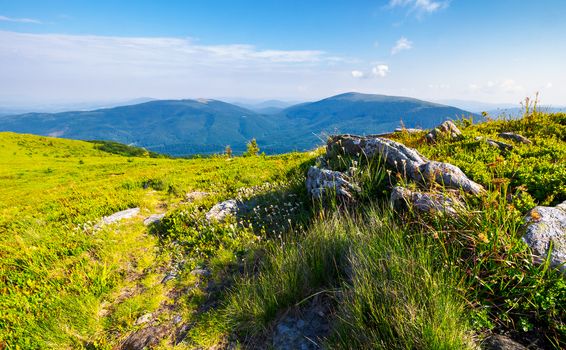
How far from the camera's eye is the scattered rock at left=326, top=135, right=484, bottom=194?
18.3ft

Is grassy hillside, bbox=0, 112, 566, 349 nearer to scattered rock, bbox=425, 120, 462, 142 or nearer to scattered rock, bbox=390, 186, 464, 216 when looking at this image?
scattered rock, bbox=390, 186, 464, 216

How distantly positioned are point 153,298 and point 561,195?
8.28m

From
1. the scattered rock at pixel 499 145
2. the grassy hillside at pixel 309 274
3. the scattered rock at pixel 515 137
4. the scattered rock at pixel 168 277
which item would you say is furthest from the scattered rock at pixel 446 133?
the scattered rock at pixel 168 277

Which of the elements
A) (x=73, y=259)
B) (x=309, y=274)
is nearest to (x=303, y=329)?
(x=309, y=274)

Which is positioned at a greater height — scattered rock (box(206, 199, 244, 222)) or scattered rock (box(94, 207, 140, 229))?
scattered rock (box(206, 199, 244, 222))

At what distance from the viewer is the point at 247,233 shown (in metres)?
7.08

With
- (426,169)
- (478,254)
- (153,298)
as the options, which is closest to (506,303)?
(478,254)

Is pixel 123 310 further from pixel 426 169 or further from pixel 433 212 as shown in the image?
pixel 426 169

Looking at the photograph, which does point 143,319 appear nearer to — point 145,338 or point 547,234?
point 145,338

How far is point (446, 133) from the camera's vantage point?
10.4 metres

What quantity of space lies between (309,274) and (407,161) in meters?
3.95

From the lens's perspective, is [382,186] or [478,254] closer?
[478,254]

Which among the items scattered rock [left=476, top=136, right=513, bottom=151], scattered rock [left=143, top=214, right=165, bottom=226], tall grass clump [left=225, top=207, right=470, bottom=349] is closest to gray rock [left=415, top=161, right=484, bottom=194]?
tall grass clump [left=225, top=207, right=470, bottom=349]

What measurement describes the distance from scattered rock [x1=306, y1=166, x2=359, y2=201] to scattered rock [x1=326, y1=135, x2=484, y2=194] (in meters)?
1.21
